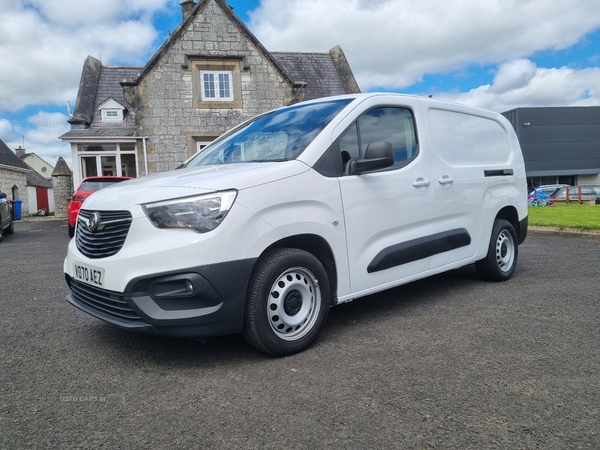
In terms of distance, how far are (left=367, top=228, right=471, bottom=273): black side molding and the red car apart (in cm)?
814

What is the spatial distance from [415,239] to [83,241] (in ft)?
8.73

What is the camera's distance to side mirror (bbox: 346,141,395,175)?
3406 mm

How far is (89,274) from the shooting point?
10.0 feet

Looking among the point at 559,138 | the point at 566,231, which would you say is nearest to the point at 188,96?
the point at 566,231

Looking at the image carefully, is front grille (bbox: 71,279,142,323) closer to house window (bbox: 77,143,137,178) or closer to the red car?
the red car

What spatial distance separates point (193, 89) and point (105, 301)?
15710 mm

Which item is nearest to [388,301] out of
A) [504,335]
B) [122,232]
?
[504,335]

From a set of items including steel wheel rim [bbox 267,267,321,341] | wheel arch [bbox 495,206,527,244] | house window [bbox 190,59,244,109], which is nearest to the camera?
steel wheel rim [bbox 267,267,321,341]

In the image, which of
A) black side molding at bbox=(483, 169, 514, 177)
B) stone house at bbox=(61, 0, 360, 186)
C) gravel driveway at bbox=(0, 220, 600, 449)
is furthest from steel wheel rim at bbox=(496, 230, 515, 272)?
stone house at bbox=(61, 0, 360, 186)

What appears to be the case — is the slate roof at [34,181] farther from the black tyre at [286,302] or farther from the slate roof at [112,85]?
the black tyre at [286,302]

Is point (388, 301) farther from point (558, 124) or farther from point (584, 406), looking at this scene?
point (558, 124)

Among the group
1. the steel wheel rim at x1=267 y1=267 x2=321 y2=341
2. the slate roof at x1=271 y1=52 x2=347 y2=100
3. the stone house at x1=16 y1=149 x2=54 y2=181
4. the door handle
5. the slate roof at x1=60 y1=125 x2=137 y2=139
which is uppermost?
the stone house at x1=16 y1=149 x2=54 y2=181

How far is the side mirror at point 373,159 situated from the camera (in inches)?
134

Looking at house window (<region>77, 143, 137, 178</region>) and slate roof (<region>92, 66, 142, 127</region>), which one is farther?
slate roof (<region>92, 66, 142, 127</region>)
